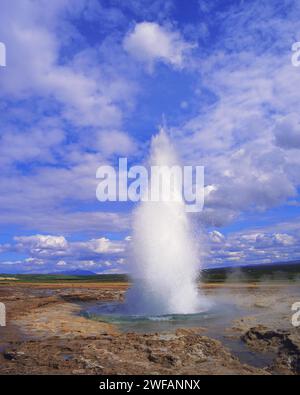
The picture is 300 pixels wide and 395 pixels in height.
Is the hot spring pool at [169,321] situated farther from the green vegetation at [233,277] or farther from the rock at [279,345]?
the green vegetation at [233,277]

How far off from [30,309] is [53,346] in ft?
46.4

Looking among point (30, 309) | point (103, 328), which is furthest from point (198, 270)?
point (30, 309)

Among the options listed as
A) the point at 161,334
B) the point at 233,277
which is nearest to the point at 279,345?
the point at 161,334

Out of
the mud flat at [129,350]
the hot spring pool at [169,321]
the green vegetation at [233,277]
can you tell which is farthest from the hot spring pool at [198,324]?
the green vegetation at [233,277]

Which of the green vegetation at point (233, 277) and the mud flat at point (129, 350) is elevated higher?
the green vegetation at point (233, 277)

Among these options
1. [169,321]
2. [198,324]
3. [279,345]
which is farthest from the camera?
[169,321]

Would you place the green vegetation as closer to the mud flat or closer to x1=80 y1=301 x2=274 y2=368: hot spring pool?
x1=80 y1=301 x2=274 y2=368: hot spring pool

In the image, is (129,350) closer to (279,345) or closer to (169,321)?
(279,345)

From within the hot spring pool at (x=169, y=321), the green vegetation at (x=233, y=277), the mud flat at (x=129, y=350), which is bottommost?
the mud flat at (x=129, y=350)

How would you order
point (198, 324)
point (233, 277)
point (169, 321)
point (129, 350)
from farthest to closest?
point (233, 277) → point (169, 321) → point (198, 324) → point (129, 350)

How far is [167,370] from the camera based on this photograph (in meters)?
11.2

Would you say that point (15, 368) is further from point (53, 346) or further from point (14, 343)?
point (14, 343)

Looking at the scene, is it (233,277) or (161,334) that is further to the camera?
(233,277)
